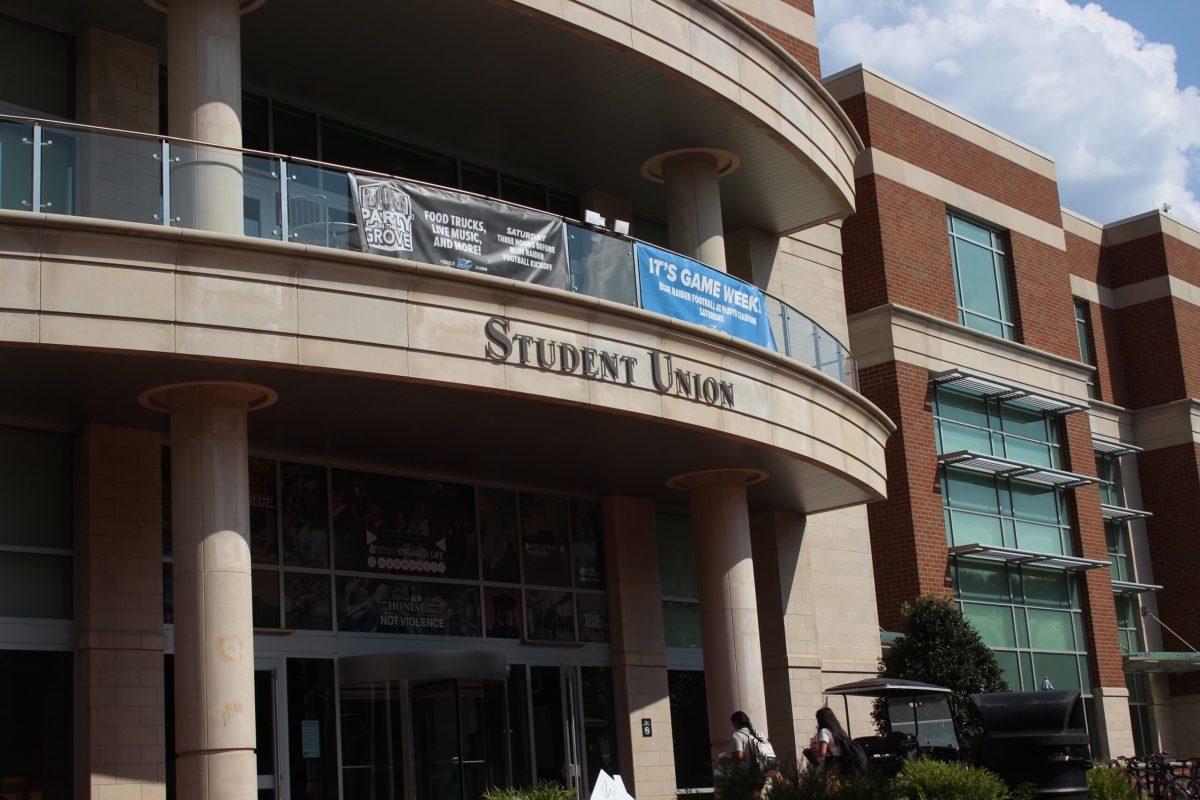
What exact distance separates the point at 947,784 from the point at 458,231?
8.14m

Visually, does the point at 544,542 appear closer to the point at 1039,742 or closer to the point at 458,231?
the point at 458,231

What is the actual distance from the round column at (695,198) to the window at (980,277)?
475 inches

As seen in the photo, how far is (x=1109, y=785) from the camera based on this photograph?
16.9 m

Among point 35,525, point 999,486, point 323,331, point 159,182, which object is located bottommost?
point 35,525

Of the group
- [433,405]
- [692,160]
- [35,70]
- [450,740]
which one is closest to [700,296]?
[692,160]

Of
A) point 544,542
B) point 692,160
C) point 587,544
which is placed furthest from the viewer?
point 587,544

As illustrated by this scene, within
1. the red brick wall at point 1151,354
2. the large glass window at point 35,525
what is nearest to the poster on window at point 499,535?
the large glass window at point 35,525

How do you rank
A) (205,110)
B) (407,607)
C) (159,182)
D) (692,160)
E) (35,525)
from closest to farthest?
(159,182), (205,110), (35,525), (407,607), (692,160)

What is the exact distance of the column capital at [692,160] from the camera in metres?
23.3

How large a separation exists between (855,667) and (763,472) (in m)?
6.36

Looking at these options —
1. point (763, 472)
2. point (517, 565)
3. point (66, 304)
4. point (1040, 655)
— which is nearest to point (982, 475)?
point (1040, 655)

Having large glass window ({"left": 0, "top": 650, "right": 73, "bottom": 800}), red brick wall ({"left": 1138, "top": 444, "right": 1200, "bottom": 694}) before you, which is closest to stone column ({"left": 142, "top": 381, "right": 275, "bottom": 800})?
large glass window ({"left": 0, "top": 650, "right": 73, "bottom": 800})

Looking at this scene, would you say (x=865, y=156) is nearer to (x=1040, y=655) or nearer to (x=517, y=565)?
(x=1040, y=655)

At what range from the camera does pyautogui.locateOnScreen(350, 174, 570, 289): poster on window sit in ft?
55.0
